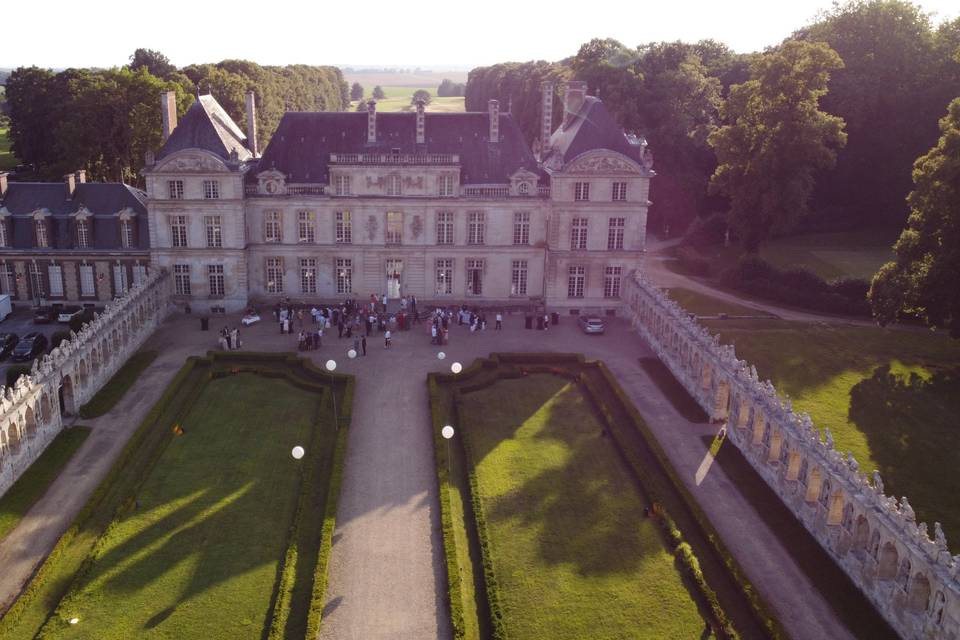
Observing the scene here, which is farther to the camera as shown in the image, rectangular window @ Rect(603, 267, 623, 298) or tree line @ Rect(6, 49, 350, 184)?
tree line @ Rect(6, 49, 350, 184)

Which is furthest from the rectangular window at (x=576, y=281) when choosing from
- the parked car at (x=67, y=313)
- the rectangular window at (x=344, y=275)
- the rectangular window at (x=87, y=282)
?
the rectangular window at (x=87, y=282)

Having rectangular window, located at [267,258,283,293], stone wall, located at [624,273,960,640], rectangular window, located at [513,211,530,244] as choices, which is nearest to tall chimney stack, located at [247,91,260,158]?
rectangular window, located at [267,258,283,293]

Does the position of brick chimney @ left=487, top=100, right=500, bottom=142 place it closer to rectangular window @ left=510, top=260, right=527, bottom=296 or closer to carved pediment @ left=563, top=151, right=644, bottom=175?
carved pediment @ left=563, top=151, right=644, bottom=175

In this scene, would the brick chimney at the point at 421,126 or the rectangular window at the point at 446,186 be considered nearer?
the rectangular window at the point at 446,186

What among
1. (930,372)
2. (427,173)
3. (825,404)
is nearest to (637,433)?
(825,404)

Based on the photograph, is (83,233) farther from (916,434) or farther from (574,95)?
(916,434)

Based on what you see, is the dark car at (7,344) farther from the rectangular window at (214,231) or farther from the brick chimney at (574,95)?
the brick chimney at (574,95)

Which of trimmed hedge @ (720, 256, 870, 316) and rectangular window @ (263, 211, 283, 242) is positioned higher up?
rectangular window @ (263, 211, 283, 242)
